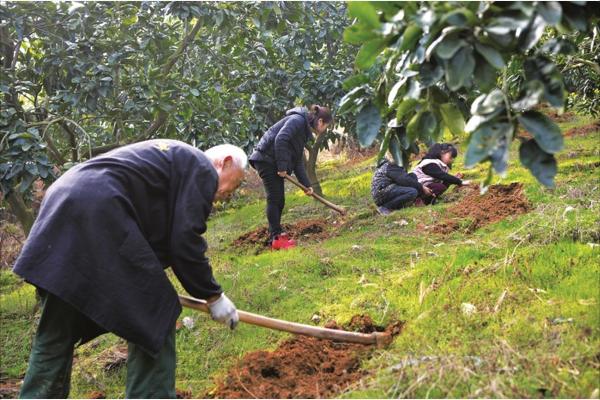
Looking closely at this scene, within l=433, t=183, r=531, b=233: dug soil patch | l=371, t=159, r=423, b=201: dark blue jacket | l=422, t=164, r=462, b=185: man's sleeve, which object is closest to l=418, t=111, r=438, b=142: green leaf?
l=433, t=183, r=531, b=233: dug soil patch

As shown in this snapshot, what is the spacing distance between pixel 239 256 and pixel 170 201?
184 inches

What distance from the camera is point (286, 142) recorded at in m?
7.61

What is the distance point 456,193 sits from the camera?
907 centimetres

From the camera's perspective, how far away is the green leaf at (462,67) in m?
2.23

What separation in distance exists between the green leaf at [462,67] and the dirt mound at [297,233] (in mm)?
6037

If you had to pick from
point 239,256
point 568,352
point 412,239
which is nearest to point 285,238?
point 239,256

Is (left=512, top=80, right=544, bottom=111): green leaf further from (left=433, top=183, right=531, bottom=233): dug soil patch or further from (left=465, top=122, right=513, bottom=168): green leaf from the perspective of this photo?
(left=433, top=183, right=531, bottom=233): dug soil patch

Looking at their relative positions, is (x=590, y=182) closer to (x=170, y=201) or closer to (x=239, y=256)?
(x=239, y=256)

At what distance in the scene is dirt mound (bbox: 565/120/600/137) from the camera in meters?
12.7

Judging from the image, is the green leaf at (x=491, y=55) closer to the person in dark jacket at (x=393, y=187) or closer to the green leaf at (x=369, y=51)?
the green leaf at (x=369, y=51)

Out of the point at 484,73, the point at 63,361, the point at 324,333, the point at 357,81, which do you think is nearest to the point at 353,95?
the point at 357,81

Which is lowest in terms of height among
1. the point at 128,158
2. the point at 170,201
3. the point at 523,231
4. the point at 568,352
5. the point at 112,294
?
the point at 523,231

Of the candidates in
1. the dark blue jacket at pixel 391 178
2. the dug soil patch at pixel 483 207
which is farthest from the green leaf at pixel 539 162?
the dark blue jacket at pixel 391 178

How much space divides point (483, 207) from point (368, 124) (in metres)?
5.31
